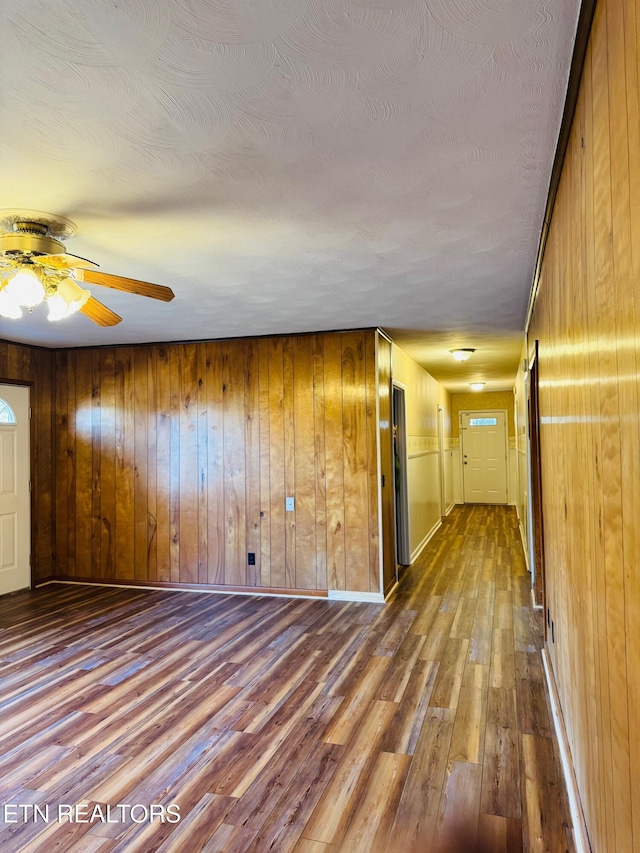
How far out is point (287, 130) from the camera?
1.77 metres

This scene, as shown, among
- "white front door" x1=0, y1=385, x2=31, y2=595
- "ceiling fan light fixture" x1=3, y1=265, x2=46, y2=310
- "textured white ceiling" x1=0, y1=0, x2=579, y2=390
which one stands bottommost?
"white front door" x1=0, y1=385, x2=31, y2=595

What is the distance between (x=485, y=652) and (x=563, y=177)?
2.95 m

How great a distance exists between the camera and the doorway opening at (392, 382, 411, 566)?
6160 mm

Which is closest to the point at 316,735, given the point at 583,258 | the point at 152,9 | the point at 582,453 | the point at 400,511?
the point at 582,453

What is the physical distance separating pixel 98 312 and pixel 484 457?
10.3m

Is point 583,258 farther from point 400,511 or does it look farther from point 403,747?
point 400,511

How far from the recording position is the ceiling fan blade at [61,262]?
7.72ft

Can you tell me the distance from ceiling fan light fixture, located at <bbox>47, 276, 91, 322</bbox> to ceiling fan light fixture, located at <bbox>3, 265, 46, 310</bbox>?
0.18 meters

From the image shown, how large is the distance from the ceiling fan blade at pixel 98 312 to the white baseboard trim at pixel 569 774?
2932mm

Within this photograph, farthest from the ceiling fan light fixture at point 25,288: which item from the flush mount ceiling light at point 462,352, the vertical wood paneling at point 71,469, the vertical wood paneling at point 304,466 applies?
the flush mount ceiling light at point 462,352

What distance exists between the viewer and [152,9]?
1.26 m

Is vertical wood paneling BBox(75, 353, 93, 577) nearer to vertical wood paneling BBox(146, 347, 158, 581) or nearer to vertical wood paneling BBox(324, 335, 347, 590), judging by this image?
vertical wood paneling BBox(146, 347, 158, 581)

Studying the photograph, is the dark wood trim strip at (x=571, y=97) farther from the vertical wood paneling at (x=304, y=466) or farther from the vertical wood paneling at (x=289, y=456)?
the vertical wood paneling at (x=289, y=456)

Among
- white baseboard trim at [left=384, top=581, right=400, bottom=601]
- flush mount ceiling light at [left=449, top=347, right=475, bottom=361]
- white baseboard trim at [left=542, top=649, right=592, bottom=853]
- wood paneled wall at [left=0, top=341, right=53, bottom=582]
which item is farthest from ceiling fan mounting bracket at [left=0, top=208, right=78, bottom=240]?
flush mount ceiling light at [left=449, top=347, right=475, bottom=361]
